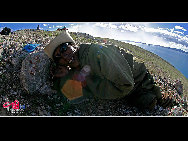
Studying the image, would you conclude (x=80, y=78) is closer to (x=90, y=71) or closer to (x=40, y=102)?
(x=90, y=71)

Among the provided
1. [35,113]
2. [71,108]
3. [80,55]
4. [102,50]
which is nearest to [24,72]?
[35,113]

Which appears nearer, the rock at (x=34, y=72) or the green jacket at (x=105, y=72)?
the green jacket at (x=105, y=72)

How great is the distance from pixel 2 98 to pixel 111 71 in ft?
9.25

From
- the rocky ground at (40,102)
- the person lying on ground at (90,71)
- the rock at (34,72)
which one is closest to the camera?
the person lying on ground at (90,71)

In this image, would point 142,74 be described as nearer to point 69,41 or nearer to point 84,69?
point 84,69

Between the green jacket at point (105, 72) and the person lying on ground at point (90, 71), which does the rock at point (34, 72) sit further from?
the green jacket at point (105, 72)

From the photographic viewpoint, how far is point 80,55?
3.27 meters

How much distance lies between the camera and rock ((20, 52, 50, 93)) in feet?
14.0

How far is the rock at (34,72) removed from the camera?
4.27 metres

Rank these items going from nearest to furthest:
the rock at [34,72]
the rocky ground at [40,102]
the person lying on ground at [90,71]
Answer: the person lying on ground at [90,71] < the rocky ground at [40,102] < the rock at [34,72]

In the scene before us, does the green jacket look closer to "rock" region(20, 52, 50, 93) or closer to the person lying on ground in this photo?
the person lying on ground

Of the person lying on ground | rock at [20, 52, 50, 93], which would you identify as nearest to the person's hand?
the person lying on ground

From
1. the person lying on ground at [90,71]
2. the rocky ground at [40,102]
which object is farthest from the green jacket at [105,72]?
the rocky ground at [40,102]

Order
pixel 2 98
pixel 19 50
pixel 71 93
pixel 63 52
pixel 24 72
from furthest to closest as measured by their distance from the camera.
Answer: pixel 19 50, pixel 24 72, pixel 2 98, pixel 71 93, pixel 63 52
